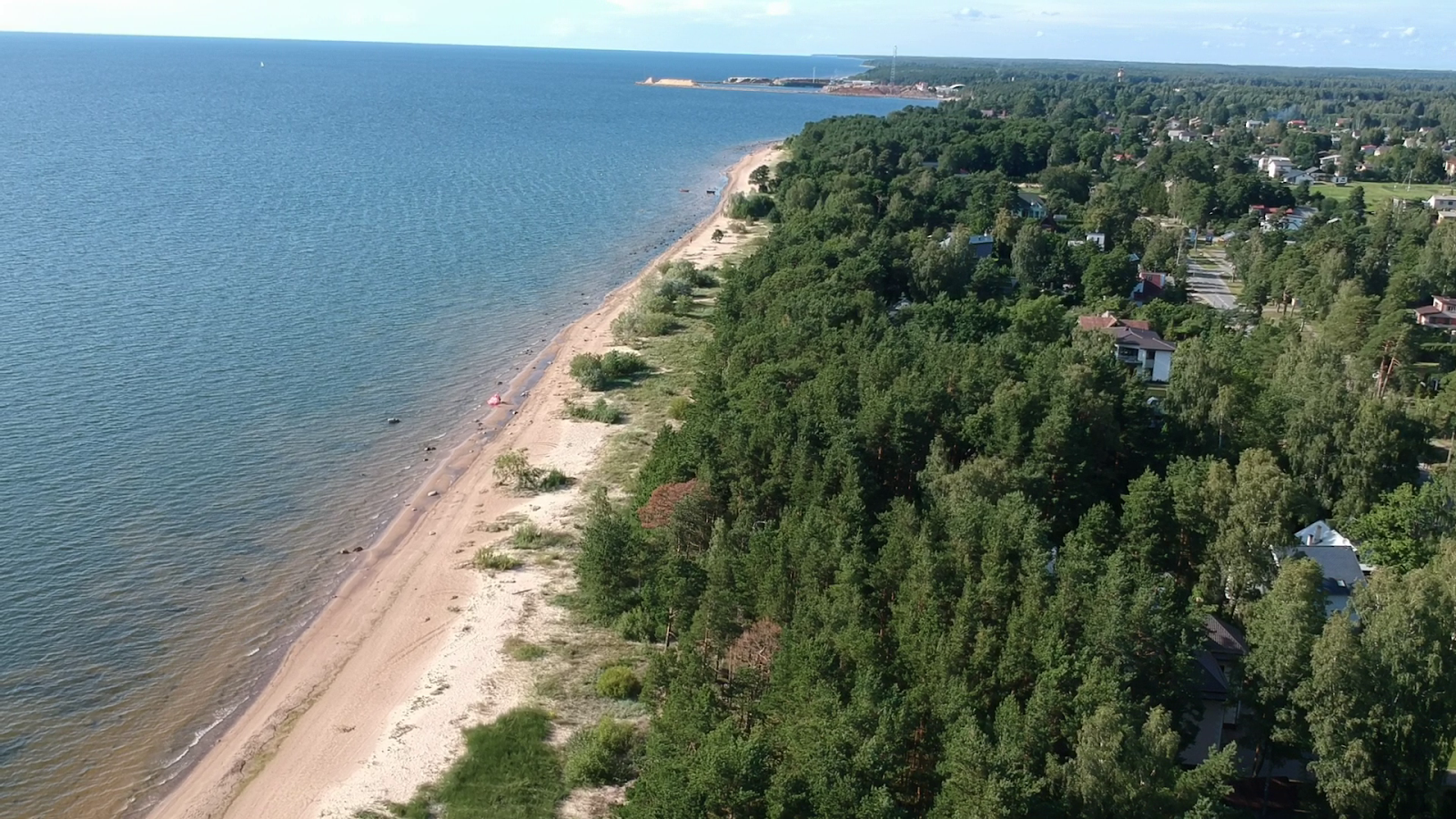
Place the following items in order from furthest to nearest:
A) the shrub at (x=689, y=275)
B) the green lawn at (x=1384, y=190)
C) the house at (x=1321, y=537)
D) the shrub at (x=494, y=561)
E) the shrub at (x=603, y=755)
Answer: the green lawn at (x=1384, y=190) → the shrub at (x=689, y=275) → the shrub at (x=494, y=561) → the house at (x=1321, y=537) → the shrub at (x=603, y=755)

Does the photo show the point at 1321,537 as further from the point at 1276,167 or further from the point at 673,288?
the point at 1276,167

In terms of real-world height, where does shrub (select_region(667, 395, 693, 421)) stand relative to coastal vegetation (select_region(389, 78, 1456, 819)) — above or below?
below

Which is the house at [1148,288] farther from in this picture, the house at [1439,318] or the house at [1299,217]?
the house at [1299,217]

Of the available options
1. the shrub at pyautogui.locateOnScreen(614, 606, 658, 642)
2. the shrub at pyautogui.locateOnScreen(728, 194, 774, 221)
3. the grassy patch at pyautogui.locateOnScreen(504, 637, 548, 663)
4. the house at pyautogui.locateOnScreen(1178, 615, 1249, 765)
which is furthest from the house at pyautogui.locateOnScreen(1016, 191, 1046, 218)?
the grassy patch at pyautogui.locateOnScreen(504, 637, 548, 663)

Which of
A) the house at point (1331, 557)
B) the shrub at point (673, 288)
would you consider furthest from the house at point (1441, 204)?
the house at point (1331, 557)

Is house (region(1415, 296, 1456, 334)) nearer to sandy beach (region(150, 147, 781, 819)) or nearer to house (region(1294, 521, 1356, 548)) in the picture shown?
house (region(1294, 521, 1356, 548))

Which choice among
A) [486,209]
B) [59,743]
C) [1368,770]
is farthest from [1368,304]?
[486,209]

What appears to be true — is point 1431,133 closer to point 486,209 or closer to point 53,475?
point 486,209
